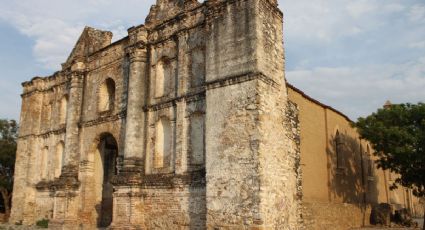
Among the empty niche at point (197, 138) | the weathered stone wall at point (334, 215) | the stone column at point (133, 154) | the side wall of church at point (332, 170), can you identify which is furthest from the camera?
the side wall of church at point (332, 170)

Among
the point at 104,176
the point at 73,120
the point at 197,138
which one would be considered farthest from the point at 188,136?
the point at 104,176

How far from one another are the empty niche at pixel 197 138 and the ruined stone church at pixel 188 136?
39 millimetres

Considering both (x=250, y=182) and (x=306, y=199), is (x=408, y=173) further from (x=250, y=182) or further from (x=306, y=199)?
(x=250, y=182)

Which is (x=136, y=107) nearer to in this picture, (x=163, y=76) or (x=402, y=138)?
(x=163, y=76)

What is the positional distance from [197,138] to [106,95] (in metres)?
6.01

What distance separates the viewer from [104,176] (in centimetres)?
1789

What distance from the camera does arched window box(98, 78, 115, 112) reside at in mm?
16438

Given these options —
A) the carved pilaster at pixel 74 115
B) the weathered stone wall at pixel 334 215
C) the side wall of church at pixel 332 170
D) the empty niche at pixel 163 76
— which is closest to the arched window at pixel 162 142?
the empty niche at pixel 163 76

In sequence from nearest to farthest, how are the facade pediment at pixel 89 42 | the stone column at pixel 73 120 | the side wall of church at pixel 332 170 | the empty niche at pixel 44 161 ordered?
the side wall of church at pixel 332 170
the stone column at pixel 73 120
the facade pediment at pixel 89 42
the empty niche at pixel 44 161

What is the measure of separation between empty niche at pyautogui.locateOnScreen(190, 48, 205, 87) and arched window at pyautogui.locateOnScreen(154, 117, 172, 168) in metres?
1.76

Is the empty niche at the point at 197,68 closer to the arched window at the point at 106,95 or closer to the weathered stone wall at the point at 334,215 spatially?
the arched window at the point at 106,95

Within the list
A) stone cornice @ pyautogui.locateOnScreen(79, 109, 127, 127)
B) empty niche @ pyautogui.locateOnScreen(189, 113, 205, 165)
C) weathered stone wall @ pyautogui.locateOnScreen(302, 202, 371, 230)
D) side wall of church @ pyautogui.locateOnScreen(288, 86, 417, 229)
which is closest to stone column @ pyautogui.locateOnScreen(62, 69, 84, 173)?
stone cornice @ pyautogui.locateOnScreen(79, 109, 127, 127)

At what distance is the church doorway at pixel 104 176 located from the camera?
1627 centimetres

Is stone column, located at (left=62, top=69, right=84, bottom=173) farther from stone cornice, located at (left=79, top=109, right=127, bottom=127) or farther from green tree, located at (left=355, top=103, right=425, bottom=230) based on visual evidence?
green tree, located at (left=355, top=103, right=425, bottom=230)
